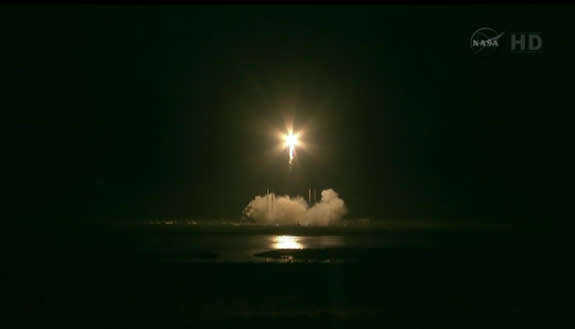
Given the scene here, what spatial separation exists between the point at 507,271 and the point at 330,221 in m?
94.5

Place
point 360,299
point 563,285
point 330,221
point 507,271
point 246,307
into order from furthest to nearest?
1. point 330,221
2. point 507,271
3. point 563,285
4. point 360,299
5. point 246,307

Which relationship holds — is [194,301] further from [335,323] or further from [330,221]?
[330,221]

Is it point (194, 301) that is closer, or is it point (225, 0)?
point (225, 0)

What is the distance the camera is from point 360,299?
3731 cm

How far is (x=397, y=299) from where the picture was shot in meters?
38.0

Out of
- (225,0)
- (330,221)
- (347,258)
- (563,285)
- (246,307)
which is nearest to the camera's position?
(225,0)

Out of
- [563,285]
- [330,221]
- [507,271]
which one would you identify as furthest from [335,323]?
[330,221]

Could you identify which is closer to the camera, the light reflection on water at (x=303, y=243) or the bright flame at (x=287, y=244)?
the bright flame at (x=287, y=244)

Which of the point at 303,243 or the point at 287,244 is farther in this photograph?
the point at 303,243

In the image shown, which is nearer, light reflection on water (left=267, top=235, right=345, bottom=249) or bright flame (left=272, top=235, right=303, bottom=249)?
bright flame (left=272, top=235, right=303, bottom=249)

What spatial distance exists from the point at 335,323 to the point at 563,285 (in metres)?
21.2

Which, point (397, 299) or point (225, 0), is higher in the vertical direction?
point (225, 0)

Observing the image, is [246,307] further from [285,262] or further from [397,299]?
[285,262]

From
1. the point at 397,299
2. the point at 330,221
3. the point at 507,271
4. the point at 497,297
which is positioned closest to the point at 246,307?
the point at 397,299
